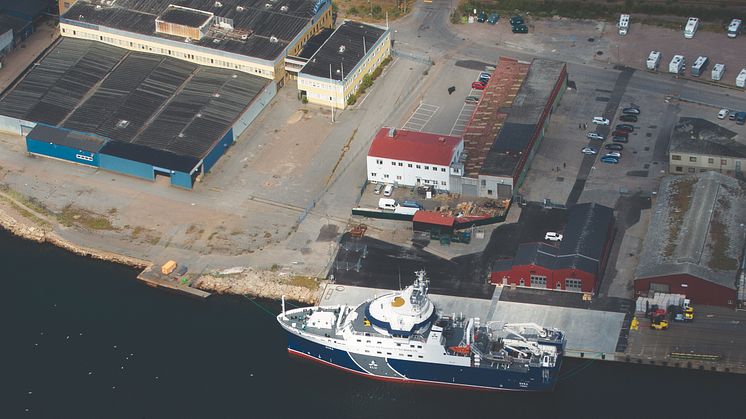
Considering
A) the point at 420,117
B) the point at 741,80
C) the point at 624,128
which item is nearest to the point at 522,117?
the point at 624,128

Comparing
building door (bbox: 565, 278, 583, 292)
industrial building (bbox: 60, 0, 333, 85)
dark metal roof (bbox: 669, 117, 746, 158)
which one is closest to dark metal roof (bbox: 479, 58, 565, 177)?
dark metal roof (bbox: 669, 117, 746, 158)

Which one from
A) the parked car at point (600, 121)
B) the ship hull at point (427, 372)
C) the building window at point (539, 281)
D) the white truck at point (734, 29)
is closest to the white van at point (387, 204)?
the building window at point (539, 281)

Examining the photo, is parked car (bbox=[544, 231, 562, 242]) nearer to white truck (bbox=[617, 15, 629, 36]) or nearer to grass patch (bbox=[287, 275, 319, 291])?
grass patch (bbox=[287, 275, 319, 291])

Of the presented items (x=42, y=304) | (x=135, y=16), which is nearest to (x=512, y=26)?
(x=135, y=16)

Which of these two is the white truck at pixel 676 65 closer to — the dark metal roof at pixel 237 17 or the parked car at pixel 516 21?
the parked car at pixel 516 21

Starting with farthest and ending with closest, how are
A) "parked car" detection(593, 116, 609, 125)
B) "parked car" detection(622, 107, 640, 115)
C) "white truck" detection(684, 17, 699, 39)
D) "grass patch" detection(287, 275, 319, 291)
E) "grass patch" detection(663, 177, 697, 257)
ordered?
"white truck" detection(684, 17, 699, 39), "parked car" detection(622, 107, 640, 115), "parked car" detection(593, 116, 609, 125), "grass patch" detection(287, 275, 319, 291), "grass patch" detection(663, 177, 697, 257)

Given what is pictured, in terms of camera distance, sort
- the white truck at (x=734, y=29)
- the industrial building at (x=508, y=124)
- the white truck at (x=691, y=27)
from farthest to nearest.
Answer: the white truck at (x=691, y=27) → the white truck at (x=734, y=29) → the industrial building at (x=508, y=124)

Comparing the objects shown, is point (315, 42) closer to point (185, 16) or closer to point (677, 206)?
point (185, 16)

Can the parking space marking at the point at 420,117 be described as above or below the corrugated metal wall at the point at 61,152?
above
